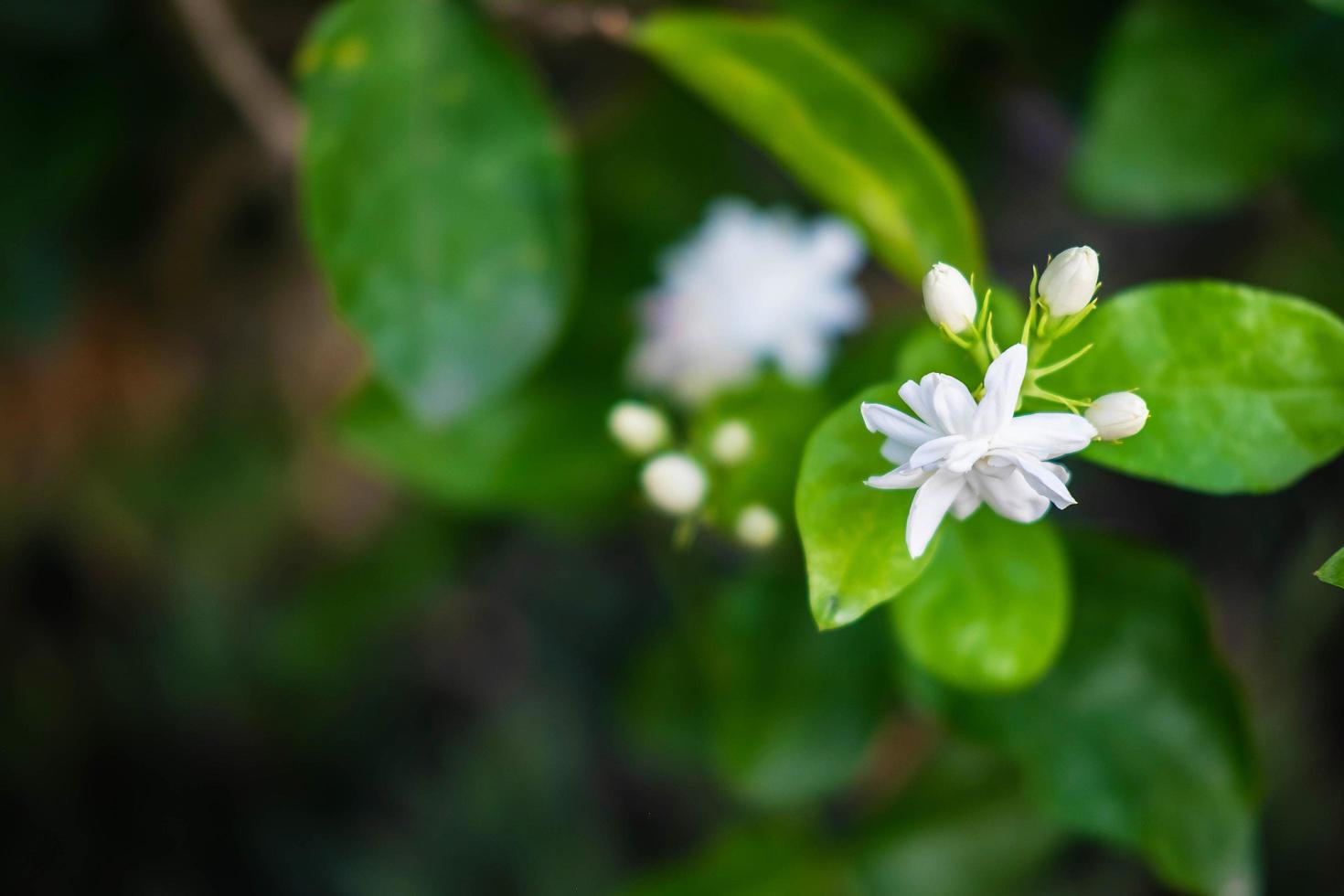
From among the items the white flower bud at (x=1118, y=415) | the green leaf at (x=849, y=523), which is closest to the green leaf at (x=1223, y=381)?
the white flower bud at (x=1118, y=415)

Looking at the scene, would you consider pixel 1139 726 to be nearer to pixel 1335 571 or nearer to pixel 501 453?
pixel 1335 571

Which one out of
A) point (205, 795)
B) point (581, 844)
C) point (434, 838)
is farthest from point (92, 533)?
point (581, 844)

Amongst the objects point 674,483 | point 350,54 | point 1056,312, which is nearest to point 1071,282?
point 1056,312

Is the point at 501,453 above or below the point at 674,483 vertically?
below

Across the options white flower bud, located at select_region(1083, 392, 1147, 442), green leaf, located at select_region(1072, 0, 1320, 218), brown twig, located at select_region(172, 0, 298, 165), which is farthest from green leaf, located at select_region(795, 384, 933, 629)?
brown twig, located at select_region(172, 0, 298, 165)

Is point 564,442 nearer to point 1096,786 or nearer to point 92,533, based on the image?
point 1096,786

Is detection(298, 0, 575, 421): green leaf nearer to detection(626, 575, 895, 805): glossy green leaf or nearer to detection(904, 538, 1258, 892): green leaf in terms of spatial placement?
detection(626, 575, 895, 805): glossy green leaf
